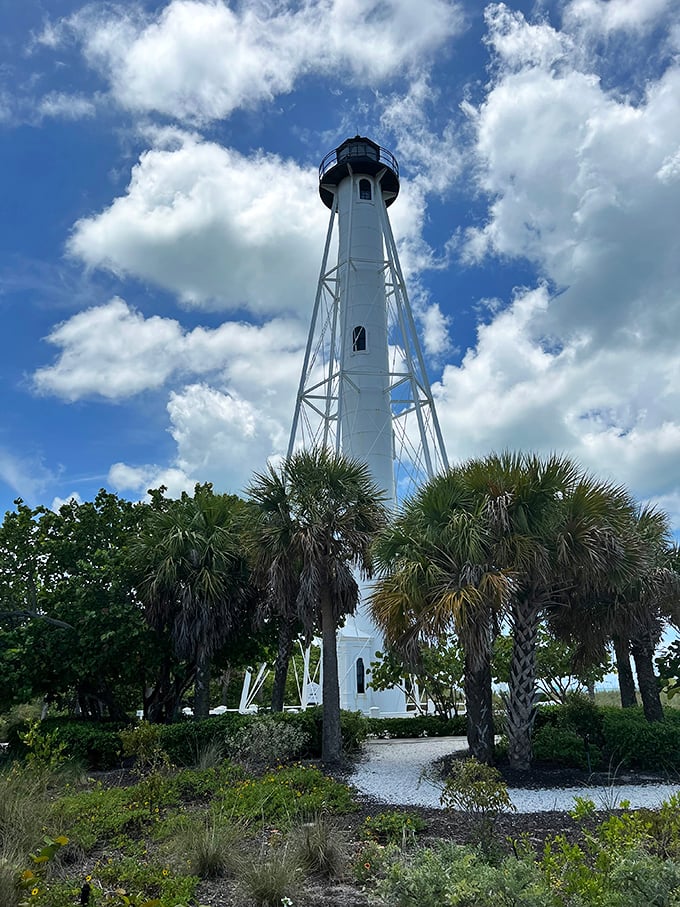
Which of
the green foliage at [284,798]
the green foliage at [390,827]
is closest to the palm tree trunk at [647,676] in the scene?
the green foliage at [284,798]

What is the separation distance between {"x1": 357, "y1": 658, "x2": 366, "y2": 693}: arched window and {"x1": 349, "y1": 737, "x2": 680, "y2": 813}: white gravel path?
1100 cm

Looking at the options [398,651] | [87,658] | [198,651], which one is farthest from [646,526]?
[87,658]

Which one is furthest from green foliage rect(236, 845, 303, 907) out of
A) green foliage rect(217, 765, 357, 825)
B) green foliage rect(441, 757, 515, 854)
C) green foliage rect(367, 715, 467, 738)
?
green foliage rect(367, 715, 467, 738)

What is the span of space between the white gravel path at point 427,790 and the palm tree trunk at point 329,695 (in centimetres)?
75

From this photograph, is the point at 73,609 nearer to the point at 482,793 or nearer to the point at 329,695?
the point at 329,695

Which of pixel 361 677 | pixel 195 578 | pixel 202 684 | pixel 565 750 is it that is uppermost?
pixel 195 578

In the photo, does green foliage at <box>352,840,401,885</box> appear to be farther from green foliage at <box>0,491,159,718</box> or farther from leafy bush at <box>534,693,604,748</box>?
green foliage at <box>0,491,159,718</box>

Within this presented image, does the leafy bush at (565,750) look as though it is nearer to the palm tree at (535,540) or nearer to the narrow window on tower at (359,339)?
the palm tree at (535,540)

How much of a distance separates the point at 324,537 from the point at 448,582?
3674mm

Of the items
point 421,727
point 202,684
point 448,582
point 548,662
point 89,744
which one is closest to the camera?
point 448,582

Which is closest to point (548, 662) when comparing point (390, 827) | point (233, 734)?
point (233, 734)

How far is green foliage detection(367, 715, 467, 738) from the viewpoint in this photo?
2358 cm

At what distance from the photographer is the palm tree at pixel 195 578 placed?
59.7ft

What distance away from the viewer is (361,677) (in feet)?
93.4
